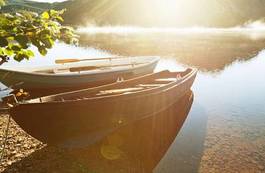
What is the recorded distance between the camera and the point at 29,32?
5094mm

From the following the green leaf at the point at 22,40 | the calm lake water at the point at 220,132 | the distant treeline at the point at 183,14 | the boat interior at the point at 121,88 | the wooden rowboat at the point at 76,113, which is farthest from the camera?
the distant treeline at the point at 183,14

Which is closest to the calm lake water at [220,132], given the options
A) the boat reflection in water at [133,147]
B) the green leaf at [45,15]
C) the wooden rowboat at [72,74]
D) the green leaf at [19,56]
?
the boat reflection in water at [133,147]

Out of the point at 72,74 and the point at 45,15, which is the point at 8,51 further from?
the point at 72,74

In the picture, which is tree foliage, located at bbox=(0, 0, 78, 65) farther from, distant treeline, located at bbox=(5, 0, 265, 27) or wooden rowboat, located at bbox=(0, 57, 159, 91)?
distant treeline, located at bbox=(5, 0, 265, 27)

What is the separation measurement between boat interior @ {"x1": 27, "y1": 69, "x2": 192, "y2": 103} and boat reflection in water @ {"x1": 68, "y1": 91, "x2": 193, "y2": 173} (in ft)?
5.73

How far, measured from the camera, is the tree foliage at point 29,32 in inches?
189

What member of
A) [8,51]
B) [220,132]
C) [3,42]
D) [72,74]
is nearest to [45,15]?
[8,51]

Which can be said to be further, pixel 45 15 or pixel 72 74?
pixel 72 74

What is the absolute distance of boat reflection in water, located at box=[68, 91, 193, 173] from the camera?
33.9ft

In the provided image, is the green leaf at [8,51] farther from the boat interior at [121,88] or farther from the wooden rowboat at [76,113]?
the boat interior at [121,88]

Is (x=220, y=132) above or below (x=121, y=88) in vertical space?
below

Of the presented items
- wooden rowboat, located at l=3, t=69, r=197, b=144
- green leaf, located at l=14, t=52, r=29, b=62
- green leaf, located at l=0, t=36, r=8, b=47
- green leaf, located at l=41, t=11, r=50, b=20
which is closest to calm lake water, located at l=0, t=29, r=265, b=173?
wooden rowboat, located at l=3, t=69, r=197, b=144

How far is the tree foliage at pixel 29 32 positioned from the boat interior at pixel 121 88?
5.21 metres

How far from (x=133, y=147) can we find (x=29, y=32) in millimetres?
7582
